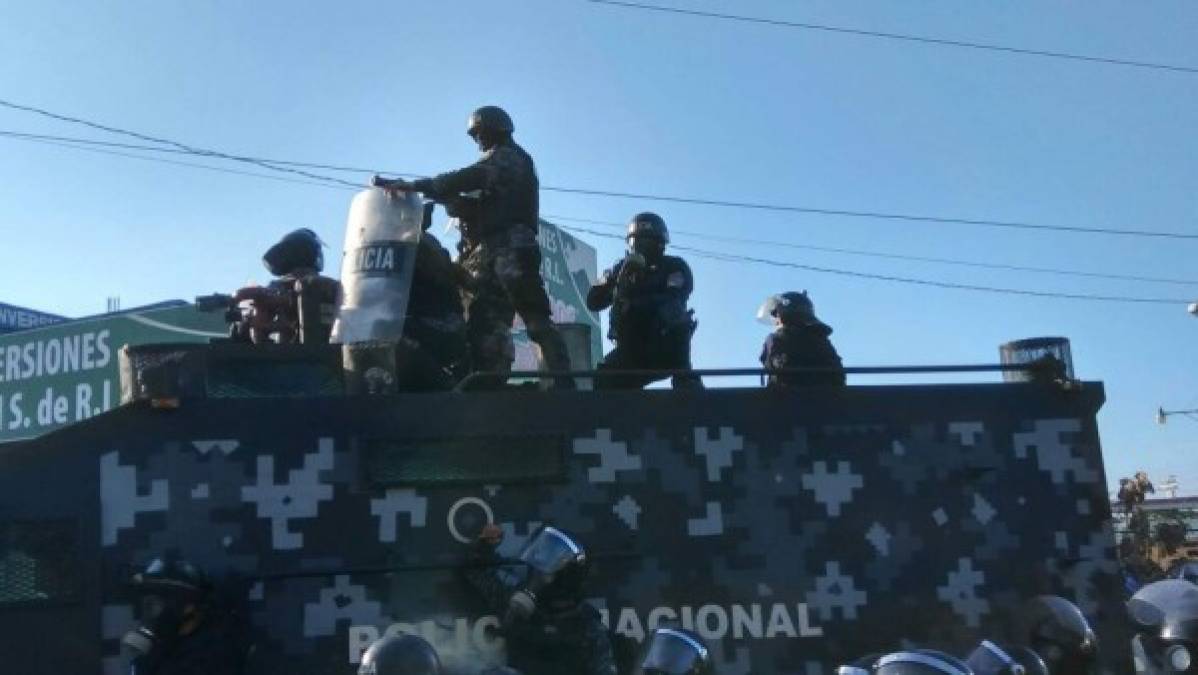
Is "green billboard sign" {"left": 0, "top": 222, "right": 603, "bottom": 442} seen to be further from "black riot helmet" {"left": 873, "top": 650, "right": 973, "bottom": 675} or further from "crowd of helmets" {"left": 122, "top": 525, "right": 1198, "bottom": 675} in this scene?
"black riot helmet" {"left": 873, "top": 650, "right": 973, "bottom": 675}

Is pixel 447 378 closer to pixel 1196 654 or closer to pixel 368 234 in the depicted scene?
pixel 368 234

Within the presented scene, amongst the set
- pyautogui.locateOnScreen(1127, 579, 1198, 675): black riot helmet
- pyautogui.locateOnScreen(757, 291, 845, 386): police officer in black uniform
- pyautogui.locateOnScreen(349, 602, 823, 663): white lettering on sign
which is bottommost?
pyautogui.locateOnScreen(1127, 579, 1198, 675): black riot helmet

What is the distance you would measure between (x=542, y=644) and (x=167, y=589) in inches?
49.2

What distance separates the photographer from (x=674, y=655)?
439cm

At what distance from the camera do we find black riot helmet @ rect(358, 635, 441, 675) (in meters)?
4.19

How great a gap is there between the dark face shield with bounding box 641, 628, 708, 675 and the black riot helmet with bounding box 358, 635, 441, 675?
69 cm

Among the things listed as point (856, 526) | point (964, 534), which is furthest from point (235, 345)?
point (964, 534)

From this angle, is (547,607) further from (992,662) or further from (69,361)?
(69,361)

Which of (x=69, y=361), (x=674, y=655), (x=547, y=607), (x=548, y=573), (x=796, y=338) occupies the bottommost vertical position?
(x=674, y=655)

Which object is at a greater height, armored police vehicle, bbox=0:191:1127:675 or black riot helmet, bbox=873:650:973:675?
armored police vehicle, bbox=0:191:1127:675

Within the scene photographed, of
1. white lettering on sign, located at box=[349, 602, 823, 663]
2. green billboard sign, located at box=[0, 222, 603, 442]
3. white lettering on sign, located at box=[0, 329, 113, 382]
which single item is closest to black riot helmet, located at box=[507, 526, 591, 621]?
white lettering on sign, located at box=[349, 602, 823, 663]

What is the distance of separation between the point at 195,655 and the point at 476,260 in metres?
2.55

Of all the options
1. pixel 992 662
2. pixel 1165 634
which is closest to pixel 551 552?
pixel 992 662

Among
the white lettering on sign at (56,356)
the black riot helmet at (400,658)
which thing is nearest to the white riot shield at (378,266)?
the black riot helmet at (400,658)
